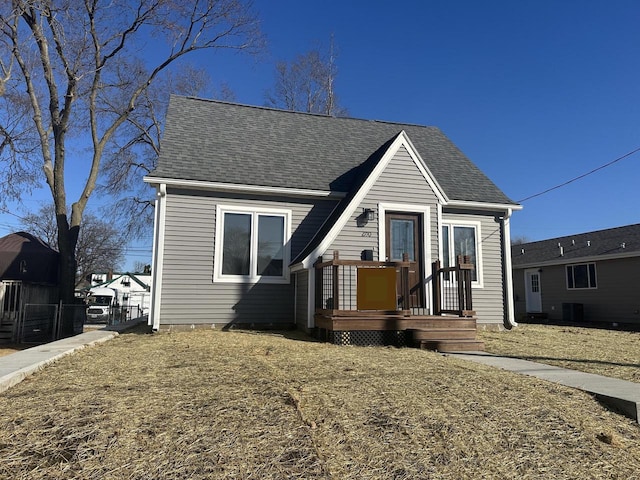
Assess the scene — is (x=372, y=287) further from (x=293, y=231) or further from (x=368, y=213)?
(x=293, y=231)

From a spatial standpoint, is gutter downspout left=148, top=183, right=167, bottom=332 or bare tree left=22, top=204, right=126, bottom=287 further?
bare tree left=22, top=204, right=126, bottom=287

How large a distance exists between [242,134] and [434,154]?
579 cm

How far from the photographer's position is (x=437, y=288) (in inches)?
391

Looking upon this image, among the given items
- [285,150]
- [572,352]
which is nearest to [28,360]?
[285,150]

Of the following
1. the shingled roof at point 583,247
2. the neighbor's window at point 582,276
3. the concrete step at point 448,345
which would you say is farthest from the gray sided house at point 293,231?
the neighbor's window at point 582,276

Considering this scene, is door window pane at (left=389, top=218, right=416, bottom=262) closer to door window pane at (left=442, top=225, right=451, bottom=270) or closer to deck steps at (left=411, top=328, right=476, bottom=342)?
door window pane at (left=442, top=225, right=451, bottom=270)

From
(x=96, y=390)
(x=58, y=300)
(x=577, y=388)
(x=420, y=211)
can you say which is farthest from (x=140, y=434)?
(x=58, y=300)

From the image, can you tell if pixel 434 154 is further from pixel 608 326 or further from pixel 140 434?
pixel 140 434

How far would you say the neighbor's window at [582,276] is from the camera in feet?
63.8

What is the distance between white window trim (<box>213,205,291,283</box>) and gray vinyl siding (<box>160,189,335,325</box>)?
3.7 inches

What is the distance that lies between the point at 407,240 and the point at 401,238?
150mm

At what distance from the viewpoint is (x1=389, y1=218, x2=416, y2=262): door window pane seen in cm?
1039

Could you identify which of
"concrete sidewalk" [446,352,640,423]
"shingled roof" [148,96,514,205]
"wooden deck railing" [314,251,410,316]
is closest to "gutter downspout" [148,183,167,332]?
"shingled roof" [148,96,514,205]

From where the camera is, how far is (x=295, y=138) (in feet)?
43.0
